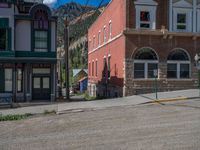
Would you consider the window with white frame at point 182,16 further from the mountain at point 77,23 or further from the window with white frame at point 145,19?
the mountain at point 77,23

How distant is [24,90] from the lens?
30016mm

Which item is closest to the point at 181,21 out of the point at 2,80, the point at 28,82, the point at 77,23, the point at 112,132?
the point at 28,82

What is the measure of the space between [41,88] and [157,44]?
9894 millimetres

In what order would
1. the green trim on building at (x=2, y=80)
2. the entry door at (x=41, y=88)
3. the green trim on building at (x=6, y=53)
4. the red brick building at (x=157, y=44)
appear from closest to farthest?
1. the green trim on building at (x=6, y=53)
2. the green trim on building at (x=2, y=80)
3. the red brick building at (x=157, y=44)
4. the entry door at (x=41, y=88)

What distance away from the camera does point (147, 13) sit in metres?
30.6

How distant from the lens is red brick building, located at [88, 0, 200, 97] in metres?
29.9

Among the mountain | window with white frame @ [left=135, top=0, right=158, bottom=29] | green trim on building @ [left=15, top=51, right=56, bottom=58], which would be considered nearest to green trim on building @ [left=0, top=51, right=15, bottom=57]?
green trim on building @ [left=15, top=51, right=56, bottom=58]

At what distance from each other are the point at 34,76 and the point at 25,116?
9.64 meters

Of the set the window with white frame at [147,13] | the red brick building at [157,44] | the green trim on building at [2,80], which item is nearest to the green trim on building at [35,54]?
the green trim on building at [2,80]

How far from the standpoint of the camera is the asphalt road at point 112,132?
11.5m

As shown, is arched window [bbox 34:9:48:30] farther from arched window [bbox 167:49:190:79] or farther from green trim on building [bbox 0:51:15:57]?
arched window [bbox 167:49:190:79]

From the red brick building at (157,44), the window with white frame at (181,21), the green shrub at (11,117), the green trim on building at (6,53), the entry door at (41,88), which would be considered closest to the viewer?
the green shrub at (11,117)

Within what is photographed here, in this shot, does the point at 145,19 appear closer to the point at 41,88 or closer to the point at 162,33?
the point at 162,33

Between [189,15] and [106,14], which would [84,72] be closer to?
[106,14]
